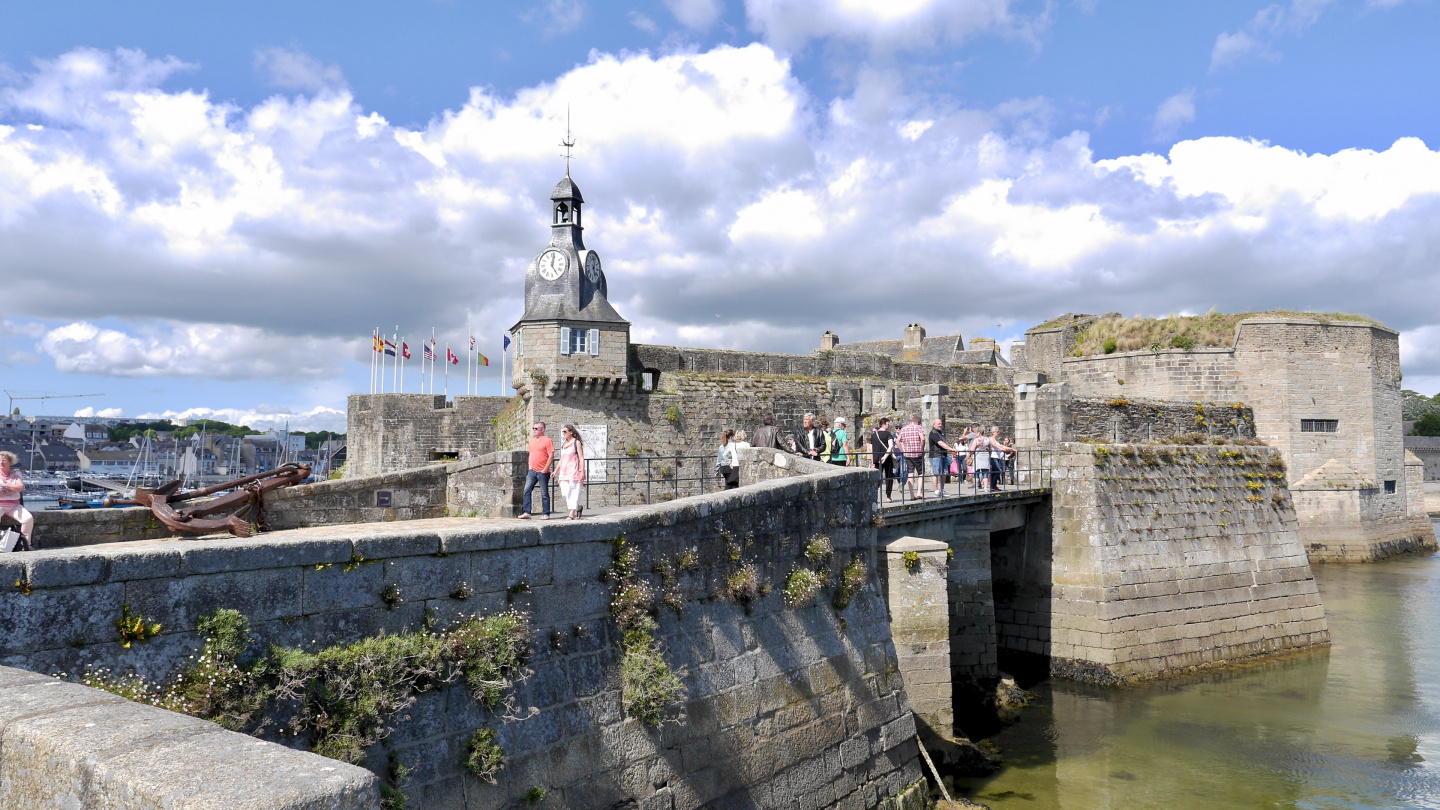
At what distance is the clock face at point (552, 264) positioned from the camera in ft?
81.9

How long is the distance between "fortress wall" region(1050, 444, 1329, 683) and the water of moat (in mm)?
621

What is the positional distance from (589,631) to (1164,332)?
101 ft

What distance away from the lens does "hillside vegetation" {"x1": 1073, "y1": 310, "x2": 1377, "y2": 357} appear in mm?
31609

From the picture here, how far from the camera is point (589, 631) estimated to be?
268 inches

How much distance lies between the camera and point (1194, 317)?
33.3 metres

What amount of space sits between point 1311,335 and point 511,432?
28.3 m

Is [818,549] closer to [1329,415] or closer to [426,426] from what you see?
[426,426]

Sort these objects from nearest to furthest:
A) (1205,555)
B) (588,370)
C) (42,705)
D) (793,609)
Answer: (42,705) → (793,609) → (1205,555) → (588,370)

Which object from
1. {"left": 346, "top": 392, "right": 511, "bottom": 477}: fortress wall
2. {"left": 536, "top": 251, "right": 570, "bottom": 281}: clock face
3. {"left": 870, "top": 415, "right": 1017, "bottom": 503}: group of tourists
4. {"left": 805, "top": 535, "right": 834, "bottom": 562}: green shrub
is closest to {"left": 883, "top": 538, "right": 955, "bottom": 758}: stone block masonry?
{"left": 870, "top": 415, "right": 1017, "bottom": 503}: group of tourists

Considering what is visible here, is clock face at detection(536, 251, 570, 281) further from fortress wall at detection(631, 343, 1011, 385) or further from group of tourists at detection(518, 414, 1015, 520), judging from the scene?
group of tourists at detection(518, 414, 1015, 520)

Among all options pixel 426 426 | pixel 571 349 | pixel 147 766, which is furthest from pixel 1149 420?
pixel 147 766

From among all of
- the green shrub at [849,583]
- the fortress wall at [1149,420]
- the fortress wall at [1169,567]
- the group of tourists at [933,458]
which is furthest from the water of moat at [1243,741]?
the fortress wall at [1149,420]

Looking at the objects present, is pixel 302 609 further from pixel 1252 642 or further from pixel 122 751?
pixel 1252 642

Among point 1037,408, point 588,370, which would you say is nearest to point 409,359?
point 588,370
